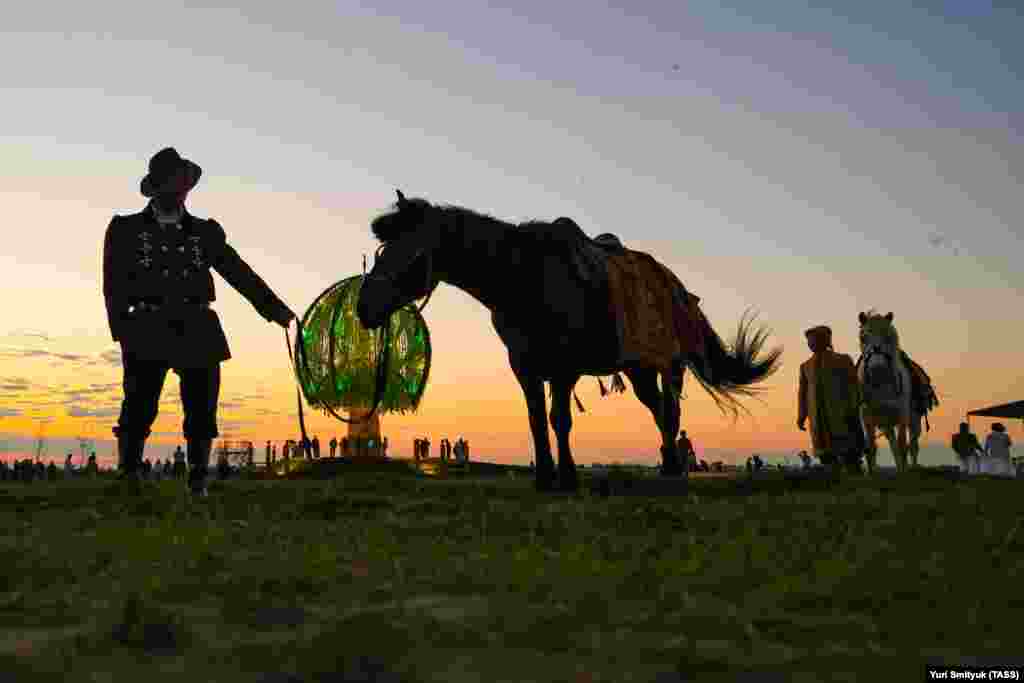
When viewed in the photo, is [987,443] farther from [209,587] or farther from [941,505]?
[209,587]

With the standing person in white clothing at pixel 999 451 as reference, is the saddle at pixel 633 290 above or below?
above

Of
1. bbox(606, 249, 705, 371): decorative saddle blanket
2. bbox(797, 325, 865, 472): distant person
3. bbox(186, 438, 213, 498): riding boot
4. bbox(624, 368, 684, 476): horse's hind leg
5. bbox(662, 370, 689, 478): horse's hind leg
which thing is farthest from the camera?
bbox(797, 325, 865, 472): distant person

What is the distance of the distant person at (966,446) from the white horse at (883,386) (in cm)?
782

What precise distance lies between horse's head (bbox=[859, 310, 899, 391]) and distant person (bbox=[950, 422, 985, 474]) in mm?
8314

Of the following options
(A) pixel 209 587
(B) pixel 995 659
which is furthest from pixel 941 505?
(A) pixel 209 587

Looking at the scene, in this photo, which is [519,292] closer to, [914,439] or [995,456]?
[914,439]

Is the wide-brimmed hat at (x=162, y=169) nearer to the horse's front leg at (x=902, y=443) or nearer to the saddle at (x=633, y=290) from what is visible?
the saddle at (x=633, y=290)

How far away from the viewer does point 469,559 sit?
10.0ft

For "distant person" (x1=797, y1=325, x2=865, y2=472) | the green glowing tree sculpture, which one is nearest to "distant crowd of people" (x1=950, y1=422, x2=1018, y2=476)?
"distant person" (x1=797, y1=325, x2=865, y2=472)

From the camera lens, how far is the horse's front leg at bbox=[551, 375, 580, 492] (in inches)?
285

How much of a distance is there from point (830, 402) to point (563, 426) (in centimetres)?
556

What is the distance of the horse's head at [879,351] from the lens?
12.2 m

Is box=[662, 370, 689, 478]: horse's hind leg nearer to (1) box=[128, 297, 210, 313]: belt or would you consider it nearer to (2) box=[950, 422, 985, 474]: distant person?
(1) box=[128, 297, 210, 313]: belt

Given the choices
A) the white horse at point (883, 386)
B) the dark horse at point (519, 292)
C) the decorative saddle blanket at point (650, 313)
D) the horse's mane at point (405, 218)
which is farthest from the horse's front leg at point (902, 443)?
the horse's mane at point (405, 218)
